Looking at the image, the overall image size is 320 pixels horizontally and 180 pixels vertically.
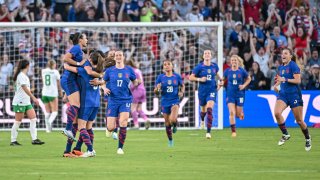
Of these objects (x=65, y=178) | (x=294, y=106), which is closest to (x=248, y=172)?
(x=65, y=178)

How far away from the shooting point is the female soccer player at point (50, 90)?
31133mm

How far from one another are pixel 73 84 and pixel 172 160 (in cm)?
267

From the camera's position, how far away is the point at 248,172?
15.9m

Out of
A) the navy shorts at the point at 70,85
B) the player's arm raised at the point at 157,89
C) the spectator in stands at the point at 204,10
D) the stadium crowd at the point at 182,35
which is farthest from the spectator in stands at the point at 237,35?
the navy shorts at the point at 70,85

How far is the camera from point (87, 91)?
64.0 feet

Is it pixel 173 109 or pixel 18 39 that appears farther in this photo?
pixel 18 39

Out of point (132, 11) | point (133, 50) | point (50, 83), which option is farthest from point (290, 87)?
point (132, 11)

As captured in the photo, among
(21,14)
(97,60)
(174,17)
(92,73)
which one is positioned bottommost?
(92,73)

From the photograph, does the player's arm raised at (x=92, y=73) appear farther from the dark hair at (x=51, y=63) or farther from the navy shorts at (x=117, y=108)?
the dark hair at (x=51, y=63)

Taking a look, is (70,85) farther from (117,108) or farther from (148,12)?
(148,12)

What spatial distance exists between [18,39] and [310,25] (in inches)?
404

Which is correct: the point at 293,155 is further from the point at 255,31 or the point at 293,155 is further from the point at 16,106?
the point at 255,31

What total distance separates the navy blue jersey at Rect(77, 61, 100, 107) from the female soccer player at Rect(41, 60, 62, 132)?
1154 centimetres

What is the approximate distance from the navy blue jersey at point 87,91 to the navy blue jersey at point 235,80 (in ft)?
31.3
